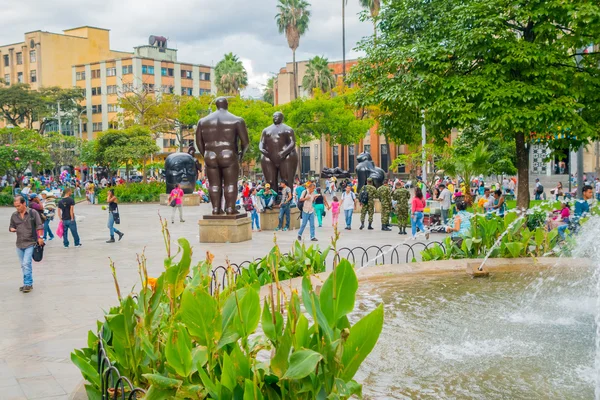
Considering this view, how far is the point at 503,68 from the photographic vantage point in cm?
1379

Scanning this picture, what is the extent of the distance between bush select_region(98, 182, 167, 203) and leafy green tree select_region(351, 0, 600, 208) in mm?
22209

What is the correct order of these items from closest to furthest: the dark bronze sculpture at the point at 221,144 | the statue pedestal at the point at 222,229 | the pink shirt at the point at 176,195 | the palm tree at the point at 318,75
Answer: the dark bronze sculpture at the point at 221,144
the statue pedestal at the point at 222,229
the pink shirt at the point at 176,195
the palm tree at the point at 318,75

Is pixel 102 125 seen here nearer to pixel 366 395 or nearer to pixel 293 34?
pixel 293 34

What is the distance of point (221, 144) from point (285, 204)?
3.58 meters

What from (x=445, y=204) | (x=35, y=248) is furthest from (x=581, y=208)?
(x=35, y=248)

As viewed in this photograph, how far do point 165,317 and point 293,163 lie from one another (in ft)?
46.3

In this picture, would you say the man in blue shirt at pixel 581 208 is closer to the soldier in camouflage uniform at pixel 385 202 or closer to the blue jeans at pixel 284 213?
the soldier in camouflage uniform at pixel 385 202

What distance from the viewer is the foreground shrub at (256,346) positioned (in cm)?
316

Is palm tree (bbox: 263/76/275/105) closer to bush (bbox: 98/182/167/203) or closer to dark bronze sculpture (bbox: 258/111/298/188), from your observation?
bush (bbox: 98/182/167/203)

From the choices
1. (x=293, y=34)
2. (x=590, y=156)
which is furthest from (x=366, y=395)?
(x=293, y=34)

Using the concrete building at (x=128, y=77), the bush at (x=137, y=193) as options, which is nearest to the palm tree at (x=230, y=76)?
the concrete building at (x=128, y=77)

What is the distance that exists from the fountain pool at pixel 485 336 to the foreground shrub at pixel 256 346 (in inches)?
64.9

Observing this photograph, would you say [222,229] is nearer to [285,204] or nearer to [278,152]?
[285,204]

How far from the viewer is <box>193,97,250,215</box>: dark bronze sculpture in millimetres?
14625
